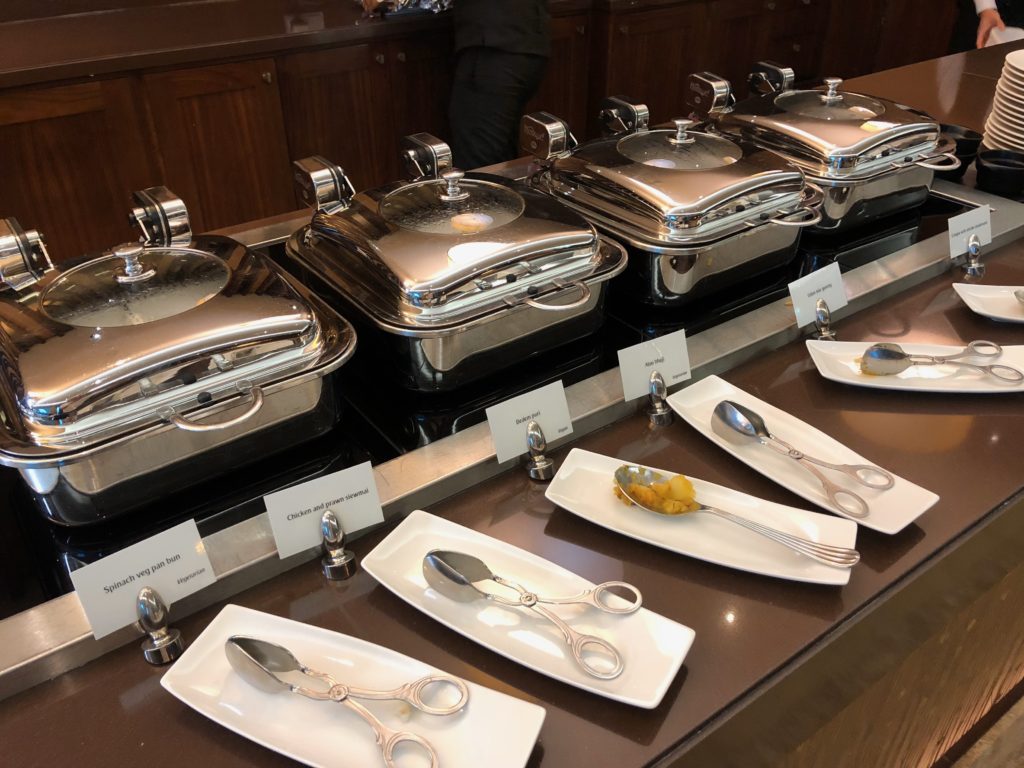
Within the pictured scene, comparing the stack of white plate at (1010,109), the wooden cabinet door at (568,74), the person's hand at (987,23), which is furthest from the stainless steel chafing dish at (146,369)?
A: the person's hand at (987,23)

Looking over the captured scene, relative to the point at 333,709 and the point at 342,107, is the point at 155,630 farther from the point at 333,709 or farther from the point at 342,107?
the point at 342,107

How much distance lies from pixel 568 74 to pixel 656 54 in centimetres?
39

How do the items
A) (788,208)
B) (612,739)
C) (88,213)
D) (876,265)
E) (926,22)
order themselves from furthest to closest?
(926,22) < (88,213) < (876,265) < (788,208) < (612,739)

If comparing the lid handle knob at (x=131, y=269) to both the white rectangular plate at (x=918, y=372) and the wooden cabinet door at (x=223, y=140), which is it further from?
the wooden cabinet door at (x=223, y=140)

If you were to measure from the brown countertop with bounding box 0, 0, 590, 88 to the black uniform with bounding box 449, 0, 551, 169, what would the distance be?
38cm

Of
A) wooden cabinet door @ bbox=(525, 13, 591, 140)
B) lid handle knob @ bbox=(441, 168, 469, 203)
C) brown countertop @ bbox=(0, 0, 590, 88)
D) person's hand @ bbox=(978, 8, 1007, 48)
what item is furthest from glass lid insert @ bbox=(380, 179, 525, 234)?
person's hand @ bbox=(978, 8, 1007, 48)

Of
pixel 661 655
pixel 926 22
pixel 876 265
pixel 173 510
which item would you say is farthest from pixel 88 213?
pixel 926 22

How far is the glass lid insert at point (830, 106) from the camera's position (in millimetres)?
1261

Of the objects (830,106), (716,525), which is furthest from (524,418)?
(830,106)

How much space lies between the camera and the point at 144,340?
2.33ft

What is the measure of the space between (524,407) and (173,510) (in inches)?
13.5

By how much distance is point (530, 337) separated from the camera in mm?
923

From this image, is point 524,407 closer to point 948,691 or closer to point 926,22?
point 948,691

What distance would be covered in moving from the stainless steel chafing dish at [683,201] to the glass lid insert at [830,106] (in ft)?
0.67
